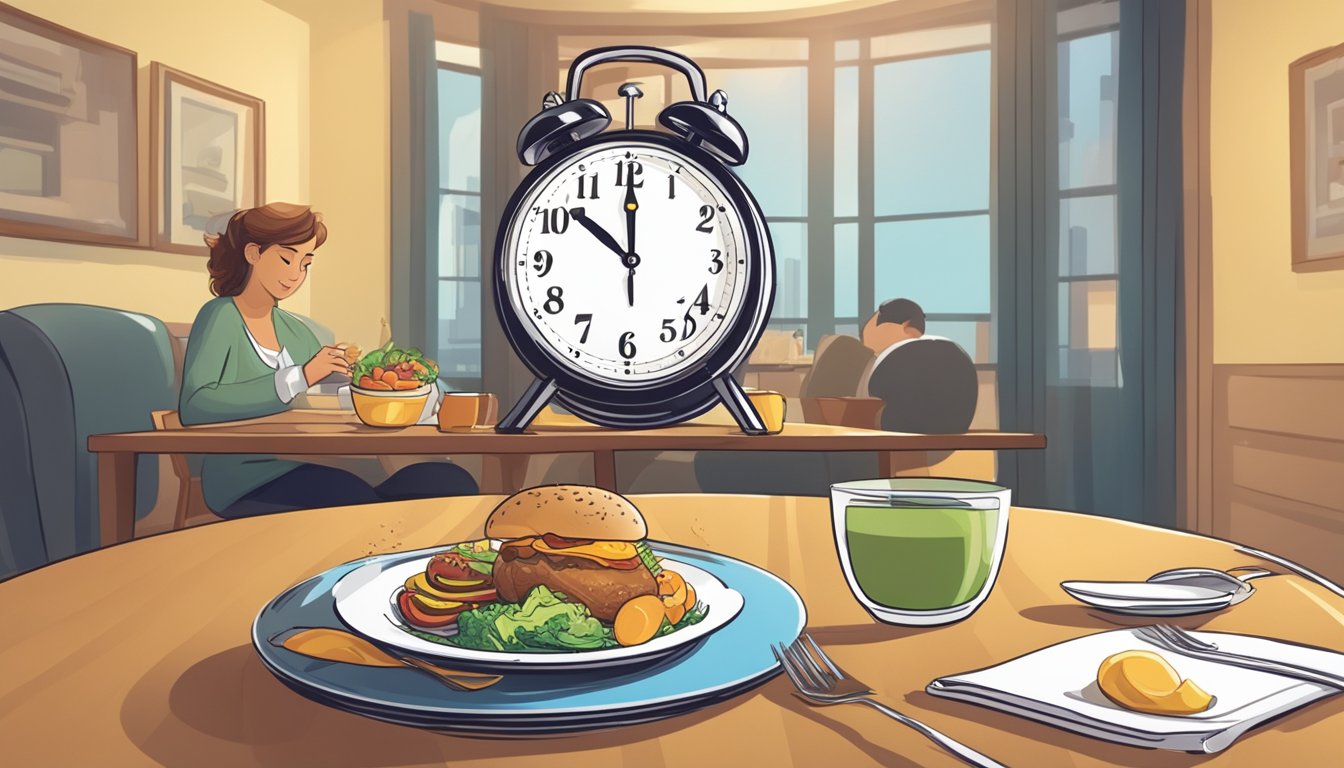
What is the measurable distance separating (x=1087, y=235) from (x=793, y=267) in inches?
83.5

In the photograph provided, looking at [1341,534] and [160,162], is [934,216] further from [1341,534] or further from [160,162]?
[160,162]

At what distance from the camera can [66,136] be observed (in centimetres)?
304

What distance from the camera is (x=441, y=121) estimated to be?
15.9 feet

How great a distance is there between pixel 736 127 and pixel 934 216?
15.9ft

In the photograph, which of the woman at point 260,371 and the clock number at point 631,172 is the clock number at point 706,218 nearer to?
the clock number at point 631,172

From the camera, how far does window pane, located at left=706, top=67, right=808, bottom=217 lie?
5754 millimetres

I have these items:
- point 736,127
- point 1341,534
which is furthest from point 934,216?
point 736,127

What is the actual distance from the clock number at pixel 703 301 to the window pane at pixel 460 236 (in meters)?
4.13

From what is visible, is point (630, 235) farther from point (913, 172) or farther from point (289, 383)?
point (913, 172)

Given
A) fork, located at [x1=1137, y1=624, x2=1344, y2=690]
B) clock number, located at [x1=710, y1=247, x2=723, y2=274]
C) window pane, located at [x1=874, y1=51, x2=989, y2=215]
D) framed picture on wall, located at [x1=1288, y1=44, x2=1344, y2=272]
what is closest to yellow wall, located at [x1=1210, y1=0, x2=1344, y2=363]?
framed picture on wall, located at [x1=1288, y1=44, x2=1344, y2=272]

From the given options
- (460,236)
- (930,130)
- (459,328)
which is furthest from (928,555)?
(930,130)

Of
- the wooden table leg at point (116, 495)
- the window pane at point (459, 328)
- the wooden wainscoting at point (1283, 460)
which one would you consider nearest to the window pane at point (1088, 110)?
the wooden wainscoting at point (1283, 460)

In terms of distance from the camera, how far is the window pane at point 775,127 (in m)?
5.75

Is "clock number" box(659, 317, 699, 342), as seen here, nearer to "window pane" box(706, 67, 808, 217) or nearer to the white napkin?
the white napkin
